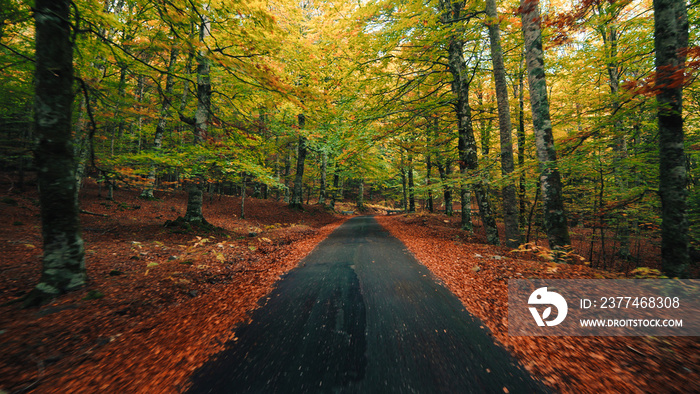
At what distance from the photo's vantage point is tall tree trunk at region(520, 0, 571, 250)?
5520 millimetres

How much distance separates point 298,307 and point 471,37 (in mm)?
10823

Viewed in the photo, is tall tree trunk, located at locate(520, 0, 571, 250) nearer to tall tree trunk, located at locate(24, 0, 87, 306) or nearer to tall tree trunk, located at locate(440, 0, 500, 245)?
tall tree trunk, located at locate(440, 0, 500, 245)

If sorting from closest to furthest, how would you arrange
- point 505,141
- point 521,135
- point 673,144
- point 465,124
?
point 673,144 < point 505,141 < point 465,124 < point 521,135

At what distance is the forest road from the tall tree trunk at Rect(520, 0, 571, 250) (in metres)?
3.63

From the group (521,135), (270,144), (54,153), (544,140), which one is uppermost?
(521,135)

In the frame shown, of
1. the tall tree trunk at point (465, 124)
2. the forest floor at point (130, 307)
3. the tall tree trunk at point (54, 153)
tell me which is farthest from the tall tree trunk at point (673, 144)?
the tall tree trunk at point (54, 153)

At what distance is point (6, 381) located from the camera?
77.3 inches

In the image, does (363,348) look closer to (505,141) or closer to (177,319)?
(177,319)

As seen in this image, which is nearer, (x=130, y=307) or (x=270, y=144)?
(x=130, y=307)

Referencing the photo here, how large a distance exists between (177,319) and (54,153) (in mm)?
3156

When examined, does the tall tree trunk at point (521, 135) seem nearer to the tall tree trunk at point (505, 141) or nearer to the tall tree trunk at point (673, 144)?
the tall tree trunk at point (505, 141)

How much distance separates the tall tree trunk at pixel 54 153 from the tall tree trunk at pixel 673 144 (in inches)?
405

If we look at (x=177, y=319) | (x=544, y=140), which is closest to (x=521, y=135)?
(x=544, y=140)

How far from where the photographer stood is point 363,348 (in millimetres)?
2746
